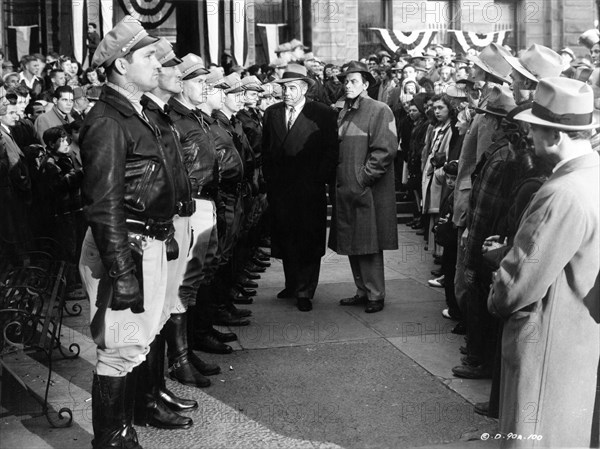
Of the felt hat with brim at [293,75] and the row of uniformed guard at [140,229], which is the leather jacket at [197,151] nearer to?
the row of uniformed guard at [140,229]

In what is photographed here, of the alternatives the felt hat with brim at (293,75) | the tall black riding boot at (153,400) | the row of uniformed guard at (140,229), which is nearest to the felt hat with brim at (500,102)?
the row of uniformed guard at (140,229)

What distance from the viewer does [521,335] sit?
12.0 feet

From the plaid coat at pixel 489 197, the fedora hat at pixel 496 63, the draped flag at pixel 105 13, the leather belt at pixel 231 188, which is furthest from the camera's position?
the draped flag at pixel 105 13

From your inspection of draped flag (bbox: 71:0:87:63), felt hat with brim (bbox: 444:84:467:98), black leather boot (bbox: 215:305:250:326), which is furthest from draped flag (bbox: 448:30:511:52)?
black leather boot (bbox: 215:305:250:326)

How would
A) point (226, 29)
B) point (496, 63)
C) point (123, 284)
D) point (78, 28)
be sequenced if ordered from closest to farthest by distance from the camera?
1. point (123, 284)
2. point (496, 63)
3. point (78, 28)
4. point (226, 29)

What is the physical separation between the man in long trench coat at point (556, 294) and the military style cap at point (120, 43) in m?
2.02

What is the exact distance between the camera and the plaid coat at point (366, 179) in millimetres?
7680

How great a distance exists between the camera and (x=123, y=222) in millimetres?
4191

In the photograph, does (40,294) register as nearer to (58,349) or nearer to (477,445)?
(58,349)

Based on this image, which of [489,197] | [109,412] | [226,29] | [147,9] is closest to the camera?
[109,412]

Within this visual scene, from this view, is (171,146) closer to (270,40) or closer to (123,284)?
(123,284)

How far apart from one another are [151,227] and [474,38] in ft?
65.0

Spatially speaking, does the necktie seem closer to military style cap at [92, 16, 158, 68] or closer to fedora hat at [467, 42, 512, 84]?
fedora hat at [467, 42, 512, 84]

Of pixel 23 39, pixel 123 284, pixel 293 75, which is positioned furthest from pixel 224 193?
pixel 23 39
